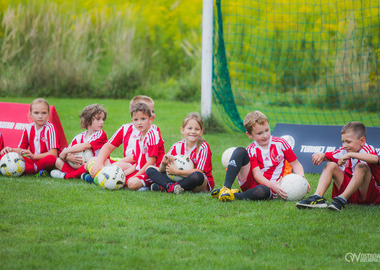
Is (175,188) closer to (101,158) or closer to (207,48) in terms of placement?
(101,158)

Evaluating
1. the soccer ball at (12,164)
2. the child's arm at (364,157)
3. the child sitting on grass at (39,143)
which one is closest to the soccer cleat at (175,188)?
the child's arm at (364,157)

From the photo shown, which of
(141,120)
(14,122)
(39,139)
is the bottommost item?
(39,139)

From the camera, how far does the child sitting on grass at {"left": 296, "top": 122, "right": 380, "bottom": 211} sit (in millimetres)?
4676

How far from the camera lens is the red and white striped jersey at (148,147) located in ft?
19.1

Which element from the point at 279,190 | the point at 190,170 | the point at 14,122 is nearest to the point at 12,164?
the point at 14,122

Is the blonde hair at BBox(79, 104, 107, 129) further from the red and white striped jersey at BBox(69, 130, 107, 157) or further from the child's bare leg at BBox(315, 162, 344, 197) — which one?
the child's bare leg at BBox(315, 162, 344, 197)

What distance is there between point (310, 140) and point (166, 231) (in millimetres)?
3533

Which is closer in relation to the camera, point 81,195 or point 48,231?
point 48,231

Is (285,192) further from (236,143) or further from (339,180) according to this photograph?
(236,143)

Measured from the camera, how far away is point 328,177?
484cm

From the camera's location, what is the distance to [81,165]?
20.8 ft

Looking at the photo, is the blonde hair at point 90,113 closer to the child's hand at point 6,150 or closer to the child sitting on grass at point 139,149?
the child sitting on grass at point 139,149

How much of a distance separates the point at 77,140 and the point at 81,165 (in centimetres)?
36

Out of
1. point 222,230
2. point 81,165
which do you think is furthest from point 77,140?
point 222,230
